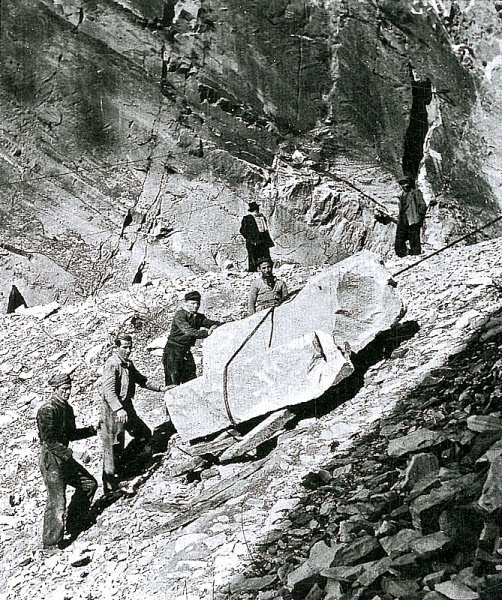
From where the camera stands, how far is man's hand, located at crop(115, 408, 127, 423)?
6.39 meters

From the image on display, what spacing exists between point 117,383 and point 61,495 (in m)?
1.10

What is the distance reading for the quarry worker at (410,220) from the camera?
952 cm

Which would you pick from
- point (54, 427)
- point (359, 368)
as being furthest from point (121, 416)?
point (359, 368)

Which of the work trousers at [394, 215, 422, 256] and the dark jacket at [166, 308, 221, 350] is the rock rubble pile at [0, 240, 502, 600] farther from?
the work trousers at [394, 215, 422, 256]

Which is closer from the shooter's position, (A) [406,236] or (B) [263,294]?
(B) [263,294]

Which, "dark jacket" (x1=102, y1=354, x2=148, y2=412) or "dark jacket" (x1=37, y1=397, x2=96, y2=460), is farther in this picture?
"dark jacket" (x1=102, y1=354, x2=148, y2=412)

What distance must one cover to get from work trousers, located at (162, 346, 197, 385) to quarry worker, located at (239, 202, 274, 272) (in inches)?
143

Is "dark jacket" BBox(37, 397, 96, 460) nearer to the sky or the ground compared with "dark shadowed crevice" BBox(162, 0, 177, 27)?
nearer to the ground

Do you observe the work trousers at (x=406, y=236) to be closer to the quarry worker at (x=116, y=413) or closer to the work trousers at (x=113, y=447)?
the quarry worker at (x=116, y=413)

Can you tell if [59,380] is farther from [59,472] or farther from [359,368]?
[359,368]

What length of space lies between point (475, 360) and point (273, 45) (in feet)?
19.9

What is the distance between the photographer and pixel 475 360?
563 centimetres

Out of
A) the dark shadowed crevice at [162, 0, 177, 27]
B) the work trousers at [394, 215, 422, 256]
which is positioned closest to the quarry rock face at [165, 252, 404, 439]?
the work trousers at [394, 215, 422, 256]

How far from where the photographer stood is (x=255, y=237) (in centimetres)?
1067
